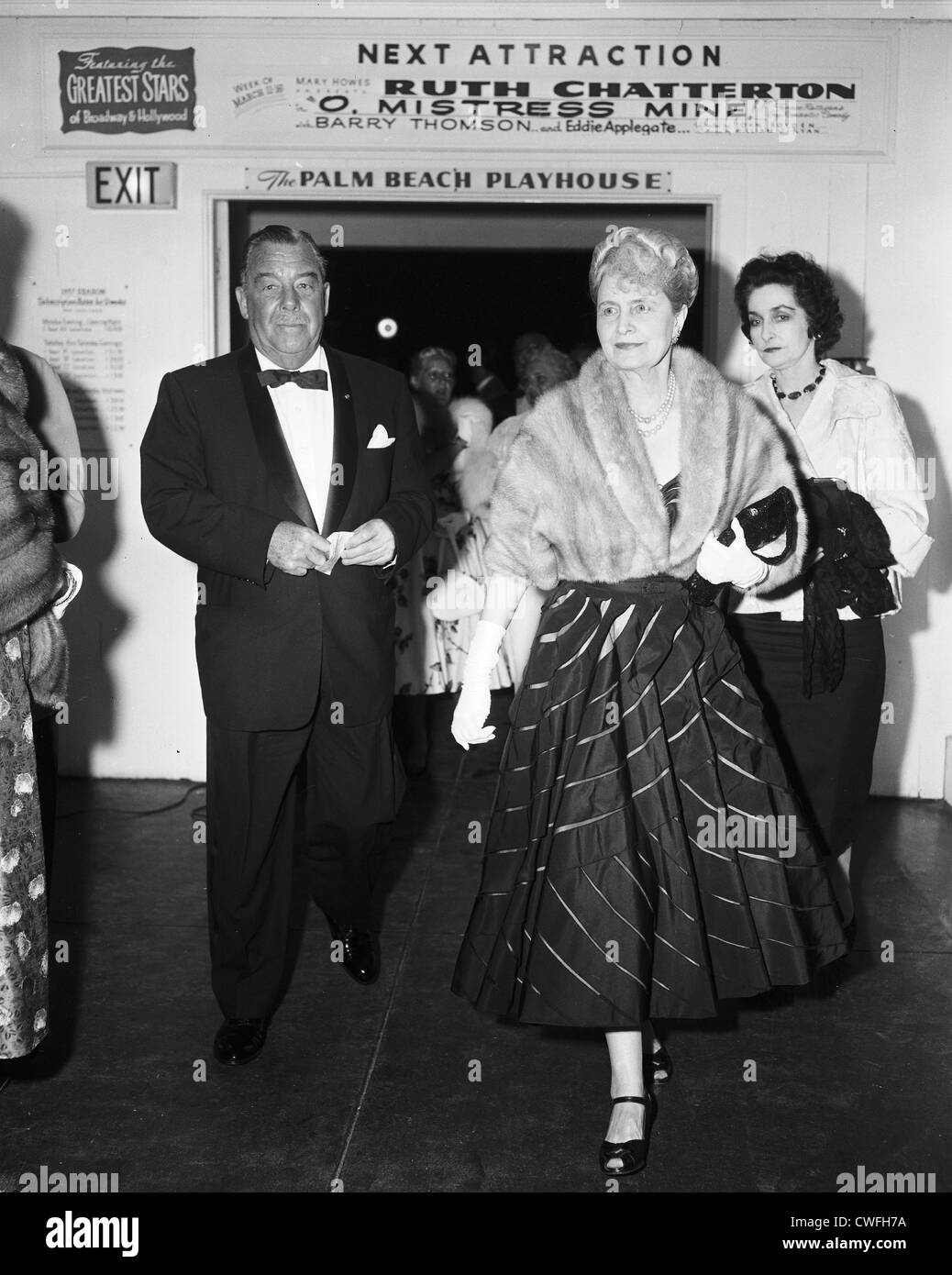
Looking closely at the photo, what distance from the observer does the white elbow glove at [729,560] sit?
275 cm

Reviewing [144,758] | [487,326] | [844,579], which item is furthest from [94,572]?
[487,326]

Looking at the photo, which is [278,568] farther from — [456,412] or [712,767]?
[456,412]

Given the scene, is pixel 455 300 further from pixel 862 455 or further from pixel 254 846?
pixel 254 846

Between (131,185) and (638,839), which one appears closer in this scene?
(638,839)

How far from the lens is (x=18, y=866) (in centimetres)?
278

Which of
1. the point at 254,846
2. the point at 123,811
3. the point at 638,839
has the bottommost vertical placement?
the point at 123,811

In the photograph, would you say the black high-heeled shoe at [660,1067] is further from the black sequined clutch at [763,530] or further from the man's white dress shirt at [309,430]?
the man's white dress shirt at [309,430]

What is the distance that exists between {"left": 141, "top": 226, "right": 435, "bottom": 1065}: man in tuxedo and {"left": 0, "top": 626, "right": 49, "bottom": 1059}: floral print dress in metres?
0.48

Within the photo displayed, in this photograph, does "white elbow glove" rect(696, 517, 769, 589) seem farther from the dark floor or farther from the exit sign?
the exit sign

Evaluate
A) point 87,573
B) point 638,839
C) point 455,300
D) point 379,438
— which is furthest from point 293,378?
point 455,300

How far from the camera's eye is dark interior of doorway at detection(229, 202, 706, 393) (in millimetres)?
9781

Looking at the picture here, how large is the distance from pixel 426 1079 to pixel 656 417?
1540mm

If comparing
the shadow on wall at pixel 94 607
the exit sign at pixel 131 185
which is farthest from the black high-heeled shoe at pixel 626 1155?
the exit sign at pixel 131 185

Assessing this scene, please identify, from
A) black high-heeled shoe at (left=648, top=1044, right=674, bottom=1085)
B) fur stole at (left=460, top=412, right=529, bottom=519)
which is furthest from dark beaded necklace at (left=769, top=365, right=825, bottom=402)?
fur stole at (left=460, top=412, right=529, bottom=519)
